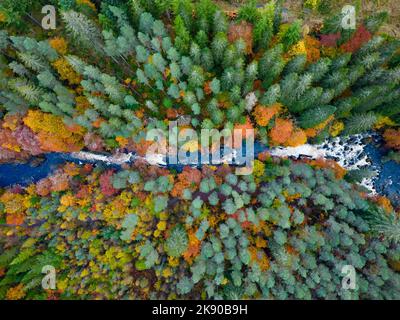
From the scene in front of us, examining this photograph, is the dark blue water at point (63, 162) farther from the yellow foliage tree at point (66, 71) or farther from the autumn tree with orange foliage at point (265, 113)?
the autumn tree with orange foliage at point (265, 113)

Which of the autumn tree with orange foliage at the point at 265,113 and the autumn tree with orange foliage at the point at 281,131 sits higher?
the autumn tree with orange foliage at the point at 265,113

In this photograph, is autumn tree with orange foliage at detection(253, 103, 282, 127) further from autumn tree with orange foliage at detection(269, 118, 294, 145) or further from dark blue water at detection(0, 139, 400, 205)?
dark blue water at detection(0, 139, 400, 205)

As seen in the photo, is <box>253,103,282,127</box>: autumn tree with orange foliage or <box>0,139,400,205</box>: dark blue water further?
<box>0,139,400,205</box>: dark blue water

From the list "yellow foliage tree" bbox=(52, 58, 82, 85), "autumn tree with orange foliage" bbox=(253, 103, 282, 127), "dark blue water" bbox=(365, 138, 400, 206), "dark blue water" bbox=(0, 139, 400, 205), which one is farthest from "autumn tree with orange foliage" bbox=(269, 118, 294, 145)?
"yellow foliage tree" bbox=(52, 58, 82, 85)

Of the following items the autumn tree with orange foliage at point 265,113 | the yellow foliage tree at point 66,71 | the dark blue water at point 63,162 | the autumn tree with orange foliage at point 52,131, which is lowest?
the dark blue water at point 63,162

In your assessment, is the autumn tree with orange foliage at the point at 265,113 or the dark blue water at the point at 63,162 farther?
the dark blue water at the point at 63,162

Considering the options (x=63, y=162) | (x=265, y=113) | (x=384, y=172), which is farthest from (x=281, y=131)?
(x=63, y=162)

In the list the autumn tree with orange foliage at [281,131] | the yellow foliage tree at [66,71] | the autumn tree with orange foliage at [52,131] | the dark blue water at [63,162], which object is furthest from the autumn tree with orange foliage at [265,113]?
the yellow foliage tree at [66,71]

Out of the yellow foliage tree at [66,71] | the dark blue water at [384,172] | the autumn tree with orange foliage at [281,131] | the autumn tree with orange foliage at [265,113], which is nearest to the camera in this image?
the yellow foliage tree at [66,71]

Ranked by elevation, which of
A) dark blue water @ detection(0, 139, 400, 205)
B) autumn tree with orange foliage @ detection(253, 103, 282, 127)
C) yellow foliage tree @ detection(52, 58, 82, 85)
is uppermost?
yellow foliage tree @ detection(52, 58, 82, 85)
